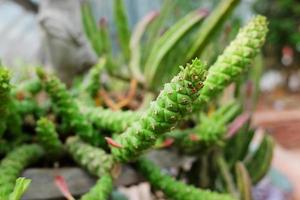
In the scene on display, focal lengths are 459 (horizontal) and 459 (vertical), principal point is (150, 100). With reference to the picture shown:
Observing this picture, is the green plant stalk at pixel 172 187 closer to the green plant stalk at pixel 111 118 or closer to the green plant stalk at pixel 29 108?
the green plant stalk at pixel 111 118

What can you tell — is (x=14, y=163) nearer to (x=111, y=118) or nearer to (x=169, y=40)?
(x=111, y=118)

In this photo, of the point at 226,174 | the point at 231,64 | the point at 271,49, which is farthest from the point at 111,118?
the point at 271,49

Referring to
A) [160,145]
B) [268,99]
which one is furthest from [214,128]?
[268,99]

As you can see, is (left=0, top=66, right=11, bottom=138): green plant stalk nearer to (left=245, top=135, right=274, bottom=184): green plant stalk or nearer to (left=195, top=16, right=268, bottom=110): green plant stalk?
(left=195, top=16, right=268, bottom=110): green plant stalk

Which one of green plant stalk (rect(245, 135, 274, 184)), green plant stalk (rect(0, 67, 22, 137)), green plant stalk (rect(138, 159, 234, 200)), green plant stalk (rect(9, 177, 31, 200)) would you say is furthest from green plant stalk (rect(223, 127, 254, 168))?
green plant stalk (rect(9, 177, 31, 200))

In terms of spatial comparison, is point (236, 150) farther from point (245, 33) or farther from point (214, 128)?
point (245, 33)
